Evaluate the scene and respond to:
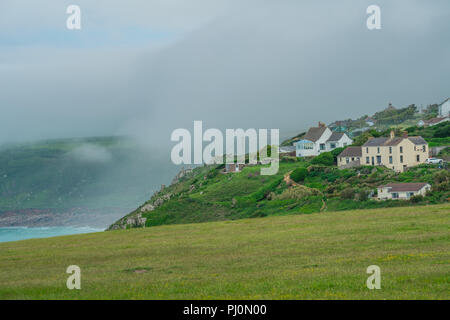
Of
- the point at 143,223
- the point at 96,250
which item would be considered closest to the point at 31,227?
the point at 143,223

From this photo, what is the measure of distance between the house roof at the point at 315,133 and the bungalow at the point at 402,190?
4763 centimetres

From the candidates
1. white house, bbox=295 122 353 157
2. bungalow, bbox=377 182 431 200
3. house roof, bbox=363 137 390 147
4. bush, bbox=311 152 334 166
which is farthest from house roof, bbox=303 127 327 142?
bungalow, bbox=377 182 431 200

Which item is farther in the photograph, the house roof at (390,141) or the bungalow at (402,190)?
the house roof at (390,141)

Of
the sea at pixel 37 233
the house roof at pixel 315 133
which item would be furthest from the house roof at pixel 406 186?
the sea at pixel 37 233

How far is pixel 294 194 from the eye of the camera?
83375mm

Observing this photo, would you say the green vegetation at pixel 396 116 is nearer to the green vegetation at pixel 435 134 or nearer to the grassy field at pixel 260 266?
the green vegetation at pixel 435 134

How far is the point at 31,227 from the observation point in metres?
198

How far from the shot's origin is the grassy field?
62.8 feet

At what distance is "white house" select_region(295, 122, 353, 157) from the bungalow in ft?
150

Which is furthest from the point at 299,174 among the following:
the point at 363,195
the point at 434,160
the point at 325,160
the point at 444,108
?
the point at 444,108

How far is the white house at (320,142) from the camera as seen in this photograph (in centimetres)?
11806

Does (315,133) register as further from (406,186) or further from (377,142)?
(406,186)

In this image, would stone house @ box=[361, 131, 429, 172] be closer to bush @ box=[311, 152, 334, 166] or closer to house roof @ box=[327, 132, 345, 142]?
bush @ box=[311, 152, 334, 166]

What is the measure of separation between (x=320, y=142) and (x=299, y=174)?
2831 centimetres
